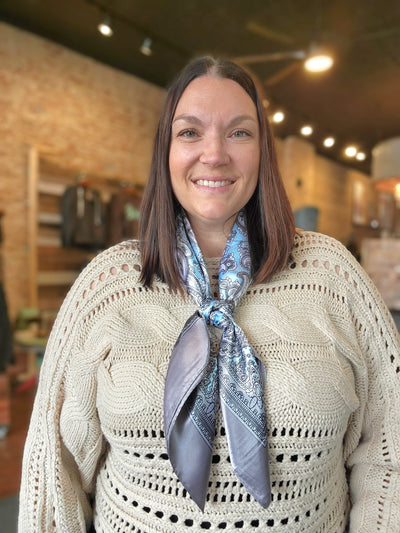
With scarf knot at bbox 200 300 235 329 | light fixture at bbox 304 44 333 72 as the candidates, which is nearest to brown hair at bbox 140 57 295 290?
scarf knot at bbox 200 300 235 329

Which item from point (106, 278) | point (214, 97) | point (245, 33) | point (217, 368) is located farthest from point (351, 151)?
point (217, 368)

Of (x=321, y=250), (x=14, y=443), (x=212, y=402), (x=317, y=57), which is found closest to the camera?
(x=212, y=402)

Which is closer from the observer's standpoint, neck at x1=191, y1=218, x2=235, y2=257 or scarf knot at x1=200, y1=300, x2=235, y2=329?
scarf knot at x1=200, y1=300, x2=235, y2=329

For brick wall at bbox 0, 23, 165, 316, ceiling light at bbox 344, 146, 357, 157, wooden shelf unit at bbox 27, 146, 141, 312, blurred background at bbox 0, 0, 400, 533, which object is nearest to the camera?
blurred background at bbox 0, 0, 400, 533

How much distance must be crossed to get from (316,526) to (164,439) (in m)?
0.45

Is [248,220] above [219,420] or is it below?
above

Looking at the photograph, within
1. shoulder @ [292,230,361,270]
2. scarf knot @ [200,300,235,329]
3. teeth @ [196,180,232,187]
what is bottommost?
scarf knot @ [200,300,235,329]

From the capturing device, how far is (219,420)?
3.37ft

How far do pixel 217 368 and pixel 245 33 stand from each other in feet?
14.1

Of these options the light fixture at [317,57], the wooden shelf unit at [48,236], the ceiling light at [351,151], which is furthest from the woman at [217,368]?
the ceiling light at [351,151]

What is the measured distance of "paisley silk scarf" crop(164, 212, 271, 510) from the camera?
3.16 feet

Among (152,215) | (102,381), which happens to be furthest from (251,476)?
(152,215)

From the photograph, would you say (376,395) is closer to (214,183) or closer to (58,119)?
(214,183)

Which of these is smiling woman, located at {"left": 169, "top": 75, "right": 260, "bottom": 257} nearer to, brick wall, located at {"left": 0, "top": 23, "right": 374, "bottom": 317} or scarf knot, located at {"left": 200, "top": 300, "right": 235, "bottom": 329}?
scarf knot, located at {"left": 200, "top": 300, "right": 235, "bottom": 329}
